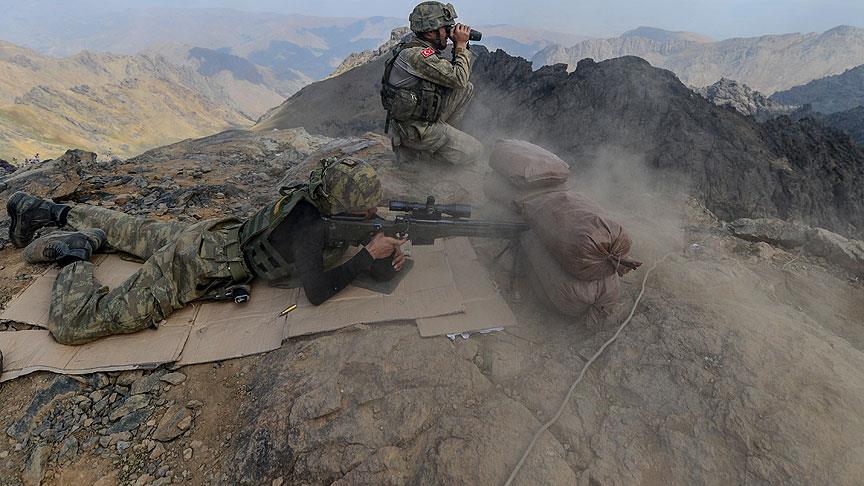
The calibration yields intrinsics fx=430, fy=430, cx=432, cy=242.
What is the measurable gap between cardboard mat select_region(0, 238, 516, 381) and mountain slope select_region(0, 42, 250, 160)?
109 ft

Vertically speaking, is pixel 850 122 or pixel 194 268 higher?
pixel 194 268

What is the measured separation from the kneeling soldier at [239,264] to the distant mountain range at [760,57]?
198 feet

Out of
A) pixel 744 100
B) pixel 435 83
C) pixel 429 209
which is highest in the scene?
pixel 435 83

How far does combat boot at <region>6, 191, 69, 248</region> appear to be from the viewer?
4.23 meters

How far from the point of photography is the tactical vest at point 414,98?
4898mm

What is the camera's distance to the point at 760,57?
243 ft

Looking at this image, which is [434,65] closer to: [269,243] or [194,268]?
[269,243]

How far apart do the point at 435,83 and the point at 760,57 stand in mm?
94293

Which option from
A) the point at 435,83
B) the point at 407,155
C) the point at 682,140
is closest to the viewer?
the point at 435,83

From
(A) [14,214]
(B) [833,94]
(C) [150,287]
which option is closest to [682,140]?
(C) [150,287]

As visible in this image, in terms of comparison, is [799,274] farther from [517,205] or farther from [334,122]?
[334,122]

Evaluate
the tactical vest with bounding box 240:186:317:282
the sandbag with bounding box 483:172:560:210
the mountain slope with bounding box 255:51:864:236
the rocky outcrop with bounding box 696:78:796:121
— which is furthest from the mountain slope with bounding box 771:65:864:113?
the tactical vest with bounding box 240:186:317:282

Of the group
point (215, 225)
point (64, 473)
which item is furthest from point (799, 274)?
point (64, 473)

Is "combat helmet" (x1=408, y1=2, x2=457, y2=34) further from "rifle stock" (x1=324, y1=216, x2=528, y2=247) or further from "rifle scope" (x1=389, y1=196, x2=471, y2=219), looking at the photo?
"rifle stock" (x1=324, y1=216, x2=528, y2=247)
